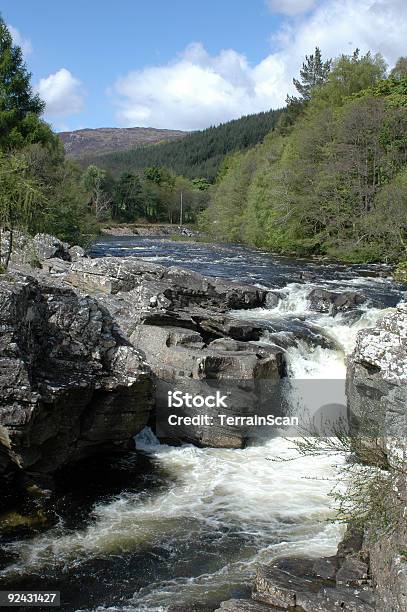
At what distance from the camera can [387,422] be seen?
995 cm

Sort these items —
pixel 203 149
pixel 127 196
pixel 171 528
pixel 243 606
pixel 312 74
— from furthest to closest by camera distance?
pixel 203 149
pixel 127 196
pixel 312 74
pixel 171 528
pixel 243 606

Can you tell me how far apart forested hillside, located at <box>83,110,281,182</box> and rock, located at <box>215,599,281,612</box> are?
144455 mm

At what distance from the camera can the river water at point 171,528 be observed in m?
8.48

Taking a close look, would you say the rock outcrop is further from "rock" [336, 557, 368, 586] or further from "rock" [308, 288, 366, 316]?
"rock" [308, 288, 366, 316]

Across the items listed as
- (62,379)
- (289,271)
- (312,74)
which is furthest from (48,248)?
(312,74)

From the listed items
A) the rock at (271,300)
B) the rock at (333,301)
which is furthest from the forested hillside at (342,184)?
the rock at (271,300)

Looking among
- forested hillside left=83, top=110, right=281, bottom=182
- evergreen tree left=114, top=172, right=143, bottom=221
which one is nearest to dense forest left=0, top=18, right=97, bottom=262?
evergreen tree left=114, top=172, right=143, bottom=221

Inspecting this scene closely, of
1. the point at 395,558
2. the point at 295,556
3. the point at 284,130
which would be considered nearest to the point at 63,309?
the point at 295,556

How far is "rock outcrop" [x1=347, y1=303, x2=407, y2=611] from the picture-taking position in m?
6.20

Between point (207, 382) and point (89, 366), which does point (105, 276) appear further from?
point (89, 366)

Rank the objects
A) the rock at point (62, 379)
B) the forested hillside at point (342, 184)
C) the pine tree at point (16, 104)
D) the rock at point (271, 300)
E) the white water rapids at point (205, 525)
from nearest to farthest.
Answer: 1. the white water rapids at point (205, 525)
2. the rock at point (62, 379)
3. the rock at point (271, 300)
4. the forested hillside at point (342, 184)
5. the pine tree at point (16, 104)

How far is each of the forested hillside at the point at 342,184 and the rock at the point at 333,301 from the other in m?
11.2

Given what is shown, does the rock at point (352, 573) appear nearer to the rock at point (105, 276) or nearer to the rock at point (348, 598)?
the rock at point (348, 598)

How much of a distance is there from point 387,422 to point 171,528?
13.6 ft
